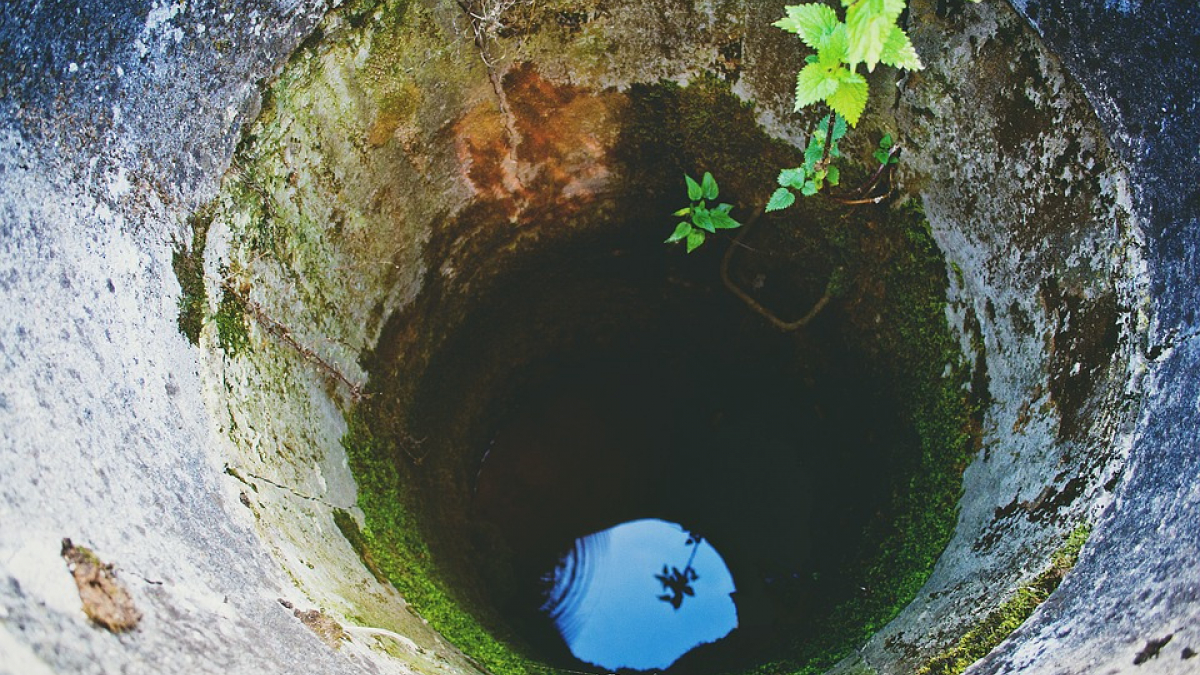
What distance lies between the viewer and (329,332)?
2570 mm

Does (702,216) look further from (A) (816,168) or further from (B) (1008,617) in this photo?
(B) (1008,617)

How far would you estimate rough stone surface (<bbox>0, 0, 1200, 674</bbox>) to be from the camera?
1567 millimetres

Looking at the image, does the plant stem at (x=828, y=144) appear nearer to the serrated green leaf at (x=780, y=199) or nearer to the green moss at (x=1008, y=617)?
the serrated green leaf at (x=780, y=199)

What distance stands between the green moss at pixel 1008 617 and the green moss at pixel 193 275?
195cm

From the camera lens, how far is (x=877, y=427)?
303cm

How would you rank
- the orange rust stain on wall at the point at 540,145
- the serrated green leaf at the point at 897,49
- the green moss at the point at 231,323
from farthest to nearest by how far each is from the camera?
the orange rust stain on wall at the point at 540,145 < the green moss at the point at 231,323 < the serrated green leaf at the point at 897,49

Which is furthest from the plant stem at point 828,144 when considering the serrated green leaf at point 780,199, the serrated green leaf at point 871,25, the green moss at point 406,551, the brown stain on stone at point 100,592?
the brown stain on stone at point 100,592

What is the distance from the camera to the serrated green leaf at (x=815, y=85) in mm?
1913

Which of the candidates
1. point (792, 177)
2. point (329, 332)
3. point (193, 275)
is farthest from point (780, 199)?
point (193, 275)

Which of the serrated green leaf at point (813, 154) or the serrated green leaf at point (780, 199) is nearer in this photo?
the serrated green leaf at point (780, 199)

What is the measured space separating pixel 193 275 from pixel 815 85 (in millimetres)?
1638

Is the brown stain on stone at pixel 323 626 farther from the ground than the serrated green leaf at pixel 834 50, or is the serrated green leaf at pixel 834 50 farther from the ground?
the serrated green leaf at pixel 834 50

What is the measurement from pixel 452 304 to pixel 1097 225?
2.18 meters

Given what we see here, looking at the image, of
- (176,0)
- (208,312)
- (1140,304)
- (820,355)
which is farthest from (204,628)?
(820,355)
